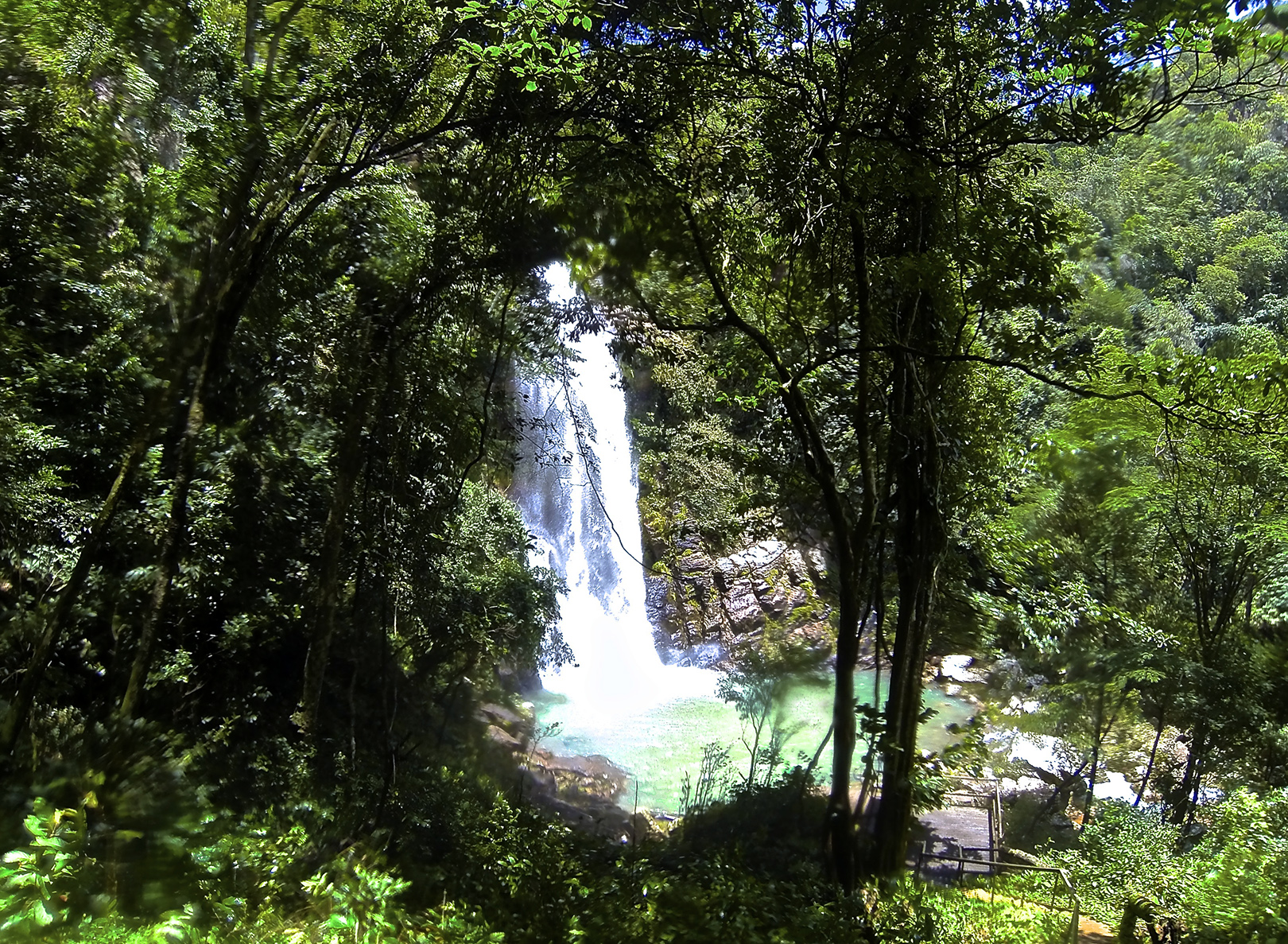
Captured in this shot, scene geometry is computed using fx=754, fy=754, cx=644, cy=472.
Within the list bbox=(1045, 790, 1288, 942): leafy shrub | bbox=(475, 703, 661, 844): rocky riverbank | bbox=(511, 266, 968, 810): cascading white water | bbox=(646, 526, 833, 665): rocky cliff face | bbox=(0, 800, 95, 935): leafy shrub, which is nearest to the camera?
bbox=(0, 800, 95, 935): leafy shrub

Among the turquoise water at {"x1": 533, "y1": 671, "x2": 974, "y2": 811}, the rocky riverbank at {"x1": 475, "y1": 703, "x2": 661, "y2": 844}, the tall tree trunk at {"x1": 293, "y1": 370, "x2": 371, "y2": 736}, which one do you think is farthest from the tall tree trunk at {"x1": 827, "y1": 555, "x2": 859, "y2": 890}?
the tall tree trunk at {"x1": 293, "y1": 370, "x2": 371, "y2": 736}

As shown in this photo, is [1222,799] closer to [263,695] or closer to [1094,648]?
[1094,648]

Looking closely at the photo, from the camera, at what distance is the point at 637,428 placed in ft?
34.2

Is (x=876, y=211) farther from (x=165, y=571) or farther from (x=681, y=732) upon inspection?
(x=681, y=732)

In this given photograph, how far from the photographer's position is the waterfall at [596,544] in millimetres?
9172

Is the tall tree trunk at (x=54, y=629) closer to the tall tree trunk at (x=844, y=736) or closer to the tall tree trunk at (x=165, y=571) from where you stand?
the tall tree trunk at (x=165, y=571)

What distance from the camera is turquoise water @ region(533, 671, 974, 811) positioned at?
247 inches

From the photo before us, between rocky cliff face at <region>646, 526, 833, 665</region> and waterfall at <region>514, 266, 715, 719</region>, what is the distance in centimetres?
29

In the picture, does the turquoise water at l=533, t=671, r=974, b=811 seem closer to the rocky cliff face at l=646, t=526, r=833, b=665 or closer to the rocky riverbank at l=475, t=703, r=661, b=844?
the rocky riverbank at l=475, t=703, r=661, b=844

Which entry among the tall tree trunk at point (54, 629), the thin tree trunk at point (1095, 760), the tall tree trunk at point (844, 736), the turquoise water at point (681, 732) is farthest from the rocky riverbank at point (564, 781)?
the thin tree trunk at point (1095, 760)

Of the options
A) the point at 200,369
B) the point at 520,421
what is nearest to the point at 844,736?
the point at 520,421

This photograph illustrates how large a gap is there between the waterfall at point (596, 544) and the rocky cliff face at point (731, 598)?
11.3 inches

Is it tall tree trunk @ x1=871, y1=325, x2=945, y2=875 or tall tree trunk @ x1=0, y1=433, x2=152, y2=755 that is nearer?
tall tree trunk @ x1=0, y1=433, x2=152, y2=755

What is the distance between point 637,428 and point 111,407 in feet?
21.6
